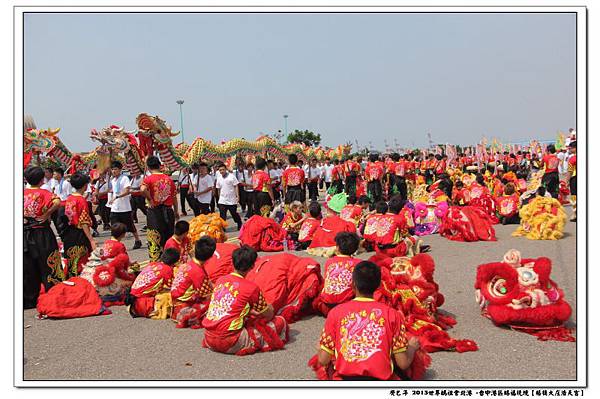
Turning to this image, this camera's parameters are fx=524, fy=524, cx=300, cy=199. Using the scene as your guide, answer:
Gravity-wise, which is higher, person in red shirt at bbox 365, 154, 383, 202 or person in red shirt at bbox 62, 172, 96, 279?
person in red shirt at bbox 365, 154, 383, 202

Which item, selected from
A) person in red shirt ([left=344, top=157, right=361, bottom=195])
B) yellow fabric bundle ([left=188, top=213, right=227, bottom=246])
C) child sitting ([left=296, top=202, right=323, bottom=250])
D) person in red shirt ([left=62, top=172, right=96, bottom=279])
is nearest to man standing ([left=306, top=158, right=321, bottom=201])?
person in red shirt ([left=344, top=157, right=361, bottom=195])

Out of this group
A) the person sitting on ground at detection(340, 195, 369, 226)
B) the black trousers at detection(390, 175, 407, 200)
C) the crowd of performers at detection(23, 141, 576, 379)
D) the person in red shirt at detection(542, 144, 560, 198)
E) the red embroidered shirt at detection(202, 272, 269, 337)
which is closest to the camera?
the crowd of performers at detection(23, 141, 576, 379)

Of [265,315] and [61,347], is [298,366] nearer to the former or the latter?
[265,315]

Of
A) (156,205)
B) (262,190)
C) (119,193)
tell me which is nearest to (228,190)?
(262,190)

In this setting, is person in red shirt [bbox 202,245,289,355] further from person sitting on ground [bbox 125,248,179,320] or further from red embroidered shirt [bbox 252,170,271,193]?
red embroidered shirt [bbox 252,170,271,193]

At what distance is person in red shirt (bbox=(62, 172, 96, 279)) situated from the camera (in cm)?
587

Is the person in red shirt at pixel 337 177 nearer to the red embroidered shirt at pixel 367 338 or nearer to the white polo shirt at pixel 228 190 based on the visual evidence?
the white polo shirt at pixel 228 190

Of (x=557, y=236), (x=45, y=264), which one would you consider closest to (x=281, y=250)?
(x=45, y=264)

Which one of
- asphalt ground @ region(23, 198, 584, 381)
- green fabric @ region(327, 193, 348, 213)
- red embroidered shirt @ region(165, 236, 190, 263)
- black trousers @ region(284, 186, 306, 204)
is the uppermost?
black trousers @ region(284, 186, 306, 204)

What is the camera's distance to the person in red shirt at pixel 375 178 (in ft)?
45.6

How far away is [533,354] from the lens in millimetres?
3840

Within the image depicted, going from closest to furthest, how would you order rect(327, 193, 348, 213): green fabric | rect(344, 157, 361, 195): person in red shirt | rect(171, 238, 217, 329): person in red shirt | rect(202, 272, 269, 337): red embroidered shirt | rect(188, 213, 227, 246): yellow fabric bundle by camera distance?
rect(202, 272, 269, 337): red embroidered shirt → rect(171, 238, 217, 329): person in red shirt → rect(188, 213, 227, 246): yellow fabric bundle → rect(327, 193, 348, 213): green fabric → rect(344, 157, 361, 195): person in red shirt

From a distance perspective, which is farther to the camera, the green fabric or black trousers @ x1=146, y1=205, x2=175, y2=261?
the green fabric

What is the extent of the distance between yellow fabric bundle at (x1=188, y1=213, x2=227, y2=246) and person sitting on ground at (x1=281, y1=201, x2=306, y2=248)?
1.20 metres
